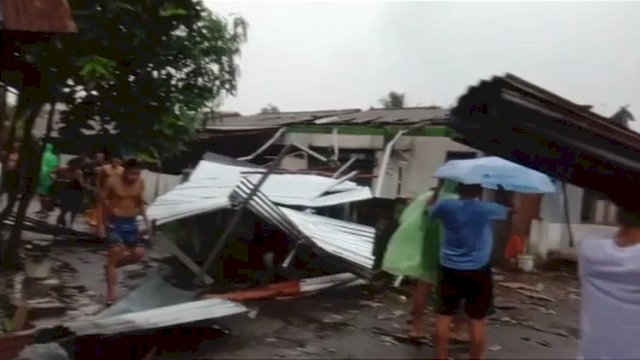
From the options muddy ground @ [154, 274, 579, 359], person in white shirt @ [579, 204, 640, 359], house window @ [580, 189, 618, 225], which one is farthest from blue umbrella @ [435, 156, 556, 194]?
person in white shirt @ [579, 204, 640, 359]

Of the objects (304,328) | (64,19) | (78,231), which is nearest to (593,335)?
(304,328)

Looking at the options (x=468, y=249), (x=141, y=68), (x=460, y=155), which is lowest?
(x=468, y=249)

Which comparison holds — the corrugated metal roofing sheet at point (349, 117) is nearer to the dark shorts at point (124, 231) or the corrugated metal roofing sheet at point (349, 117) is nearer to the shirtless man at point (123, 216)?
the shirtless man at point (123, 216)

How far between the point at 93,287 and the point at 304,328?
1355 millimetres

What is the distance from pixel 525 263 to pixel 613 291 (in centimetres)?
284

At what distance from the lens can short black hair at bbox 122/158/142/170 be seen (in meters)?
3.94

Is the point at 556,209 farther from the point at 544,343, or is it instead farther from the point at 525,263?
the point at 544,343

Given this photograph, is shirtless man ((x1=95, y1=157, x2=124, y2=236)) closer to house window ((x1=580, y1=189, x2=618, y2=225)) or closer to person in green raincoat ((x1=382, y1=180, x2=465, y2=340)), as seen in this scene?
person in green raincoat ((x1=382, y1=180, x2=465, y2=340))

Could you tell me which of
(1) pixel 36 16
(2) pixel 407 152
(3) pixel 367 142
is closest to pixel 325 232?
(3) pixel 367 142

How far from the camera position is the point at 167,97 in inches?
163

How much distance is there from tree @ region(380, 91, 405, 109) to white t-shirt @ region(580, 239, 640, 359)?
1.70 m

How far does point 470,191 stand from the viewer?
290cm

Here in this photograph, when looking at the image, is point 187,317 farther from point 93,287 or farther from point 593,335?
point 593,335

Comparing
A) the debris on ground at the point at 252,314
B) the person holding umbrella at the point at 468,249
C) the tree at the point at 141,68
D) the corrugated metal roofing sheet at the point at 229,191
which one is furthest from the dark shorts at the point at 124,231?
the person holding umbrella at the point at 468,249
